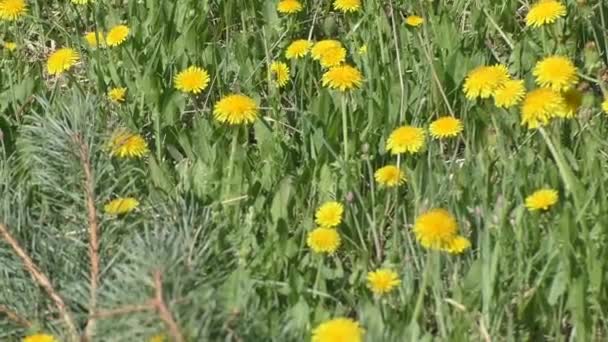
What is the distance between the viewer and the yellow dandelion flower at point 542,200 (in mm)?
1887

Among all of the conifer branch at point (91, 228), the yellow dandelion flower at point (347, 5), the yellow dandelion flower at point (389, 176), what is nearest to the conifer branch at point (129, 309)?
the conifer branch at point (91, 228)

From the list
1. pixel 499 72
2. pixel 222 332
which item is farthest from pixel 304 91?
pixel 222 332

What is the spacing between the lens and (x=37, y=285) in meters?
1.70

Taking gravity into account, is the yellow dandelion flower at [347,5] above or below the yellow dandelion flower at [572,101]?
above

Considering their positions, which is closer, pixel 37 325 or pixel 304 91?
pixel 37 325

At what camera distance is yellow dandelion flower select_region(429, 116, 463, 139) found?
2.13 metres

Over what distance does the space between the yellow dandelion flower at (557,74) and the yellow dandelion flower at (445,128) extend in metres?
0.16

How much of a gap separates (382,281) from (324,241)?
152 millimetres

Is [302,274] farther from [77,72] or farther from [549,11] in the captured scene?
[77,72]

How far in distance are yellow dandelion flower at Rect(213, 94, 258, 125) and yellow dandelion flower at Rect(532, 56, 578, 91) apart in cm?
51

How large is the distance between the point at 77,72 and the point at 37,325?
127 centimetres

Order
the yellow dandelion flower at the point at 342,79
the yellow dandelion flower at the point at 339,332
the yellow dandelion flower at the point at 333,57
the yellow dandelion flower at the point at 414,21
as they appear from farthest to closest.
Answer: the yellow dandelion flower at the point at 414,21, the yellow dandelion flower at the point at 333,57, the yellow dandelion flower at the point at 342,79, the yellow dandelion flower at the point at 339,332

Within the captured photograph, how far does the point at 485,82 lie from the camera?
6.97 ft

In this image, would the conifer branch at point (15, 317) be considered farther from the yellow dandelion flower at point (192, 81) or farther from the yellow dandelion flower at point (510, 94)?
the yellow dandelion flower at point (510, 94)
